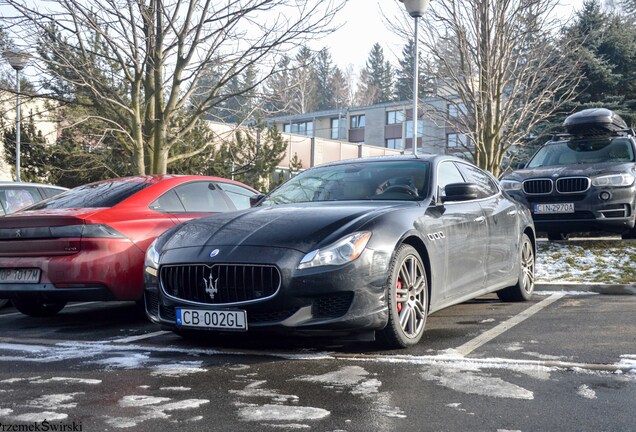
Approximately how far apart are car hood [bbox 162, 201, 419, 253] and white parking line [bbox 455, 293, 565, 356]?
3.72ft

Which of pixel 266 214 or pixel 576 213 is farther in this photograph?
pixel 576 213

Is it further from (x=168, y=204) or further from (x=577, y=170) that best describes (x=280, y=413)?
(x=577, y=170)

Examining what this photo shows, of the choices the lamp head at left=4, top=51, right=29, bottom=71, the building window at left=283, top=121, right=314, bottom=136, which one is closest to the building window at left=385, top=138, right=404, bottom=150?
the building window at left=283, top=121, right=314, bottom=136

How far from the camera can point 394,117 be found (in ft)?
209

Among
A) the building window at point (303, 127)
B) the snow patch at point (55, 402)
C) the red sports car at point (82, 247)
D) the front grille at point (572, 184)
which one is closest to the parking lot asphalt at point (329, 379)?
the snow patch at point (55, 402)

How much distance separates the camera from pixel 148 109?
13586 mm

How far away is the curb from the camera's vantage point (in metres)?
8.95

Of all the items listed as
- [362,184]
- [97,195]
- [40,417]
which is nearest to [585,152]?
[362,184]

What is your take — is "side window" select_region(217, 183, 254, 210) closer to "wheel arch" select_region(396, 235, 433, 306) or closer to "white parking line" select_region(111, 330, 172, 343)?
"white parking line" select_region(111, 330, 172, 343)

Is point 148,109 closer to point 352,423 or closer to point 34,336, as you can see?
point 34,336

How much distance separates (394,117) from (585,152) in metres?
51.4

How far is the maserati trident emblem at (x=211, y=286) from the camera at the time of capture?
5.05 meters

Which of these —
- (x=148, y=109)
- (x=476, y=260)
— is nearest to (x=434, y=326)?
(x=476, y=260)

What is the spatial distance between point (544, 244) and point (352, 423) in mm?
9402
